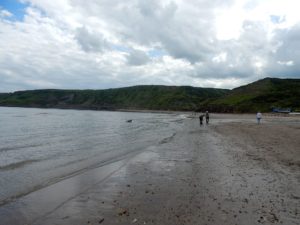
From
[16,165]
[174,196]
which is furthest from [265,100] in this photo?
[174,196]

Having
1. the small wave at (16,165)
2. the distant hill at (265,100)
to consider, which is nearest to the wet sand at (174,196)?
the small wave at (16,165)

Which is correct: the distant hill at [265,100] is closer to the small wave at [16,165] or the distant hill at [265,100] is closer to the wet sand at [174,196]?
the wet sand at [174,196]

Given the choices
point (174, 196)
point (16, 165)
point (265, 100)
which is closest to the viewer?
point (174, 196)

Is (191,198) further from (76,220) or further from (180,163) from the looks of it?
(180,163)

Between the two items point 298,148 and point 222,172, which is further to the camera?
point 298,148

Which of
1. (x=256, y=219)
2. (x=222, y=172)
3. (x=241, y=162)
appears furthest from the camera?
(x=241, y=162)

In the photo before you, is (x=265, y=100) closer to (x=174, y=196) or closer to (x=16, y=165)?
(x=16, y=165)

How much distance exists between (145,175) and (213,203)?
526 cm

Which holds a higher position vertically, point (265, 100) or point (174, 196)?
point (265, 100)

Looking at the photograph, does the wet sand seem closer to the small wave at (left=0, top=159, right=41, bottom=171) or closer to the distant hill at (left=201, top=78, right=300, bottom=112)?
the small wave at (left=0, top=159, right=41, bottom=171)

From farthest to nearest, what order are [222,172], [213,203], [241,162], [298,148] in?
1. [298,148]
2. [241,162]
3. [222,172]
4. [213,203]

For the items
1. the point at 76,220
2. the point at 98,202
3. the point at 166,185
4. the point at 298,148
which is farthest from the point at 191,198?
the point at 298,148

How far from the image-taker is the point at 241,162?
16.4 m

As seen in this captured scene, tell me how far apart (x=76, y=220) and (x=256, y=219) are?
202 inches
